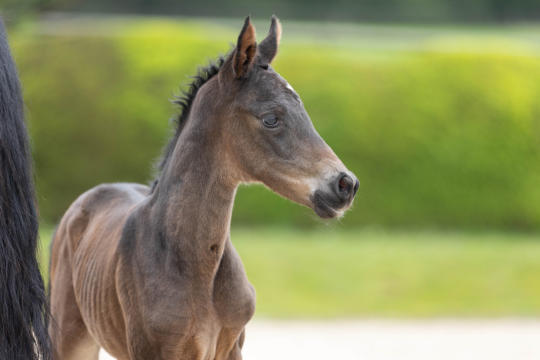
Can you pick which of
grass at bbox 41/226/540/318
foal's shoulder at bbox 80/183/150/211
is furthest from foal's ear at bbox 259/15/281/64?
grass at bbox 41/226/540/318

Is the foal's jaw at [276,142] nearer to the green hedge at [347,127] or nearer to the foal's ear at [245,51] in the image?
the foal's ear at [245,51]

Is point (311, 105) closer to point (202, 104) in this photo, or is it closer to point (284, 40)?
point (284, 40)

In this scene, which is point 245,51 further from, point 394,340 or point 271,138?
point 394,340

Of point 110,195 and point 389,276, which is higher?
point 389,276

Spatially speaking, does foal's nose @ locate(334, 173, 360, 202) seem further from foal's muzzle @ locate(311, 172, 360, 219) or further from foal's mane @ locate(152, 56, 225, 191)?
foal's mane @ locate(152, 56, 225, 191)

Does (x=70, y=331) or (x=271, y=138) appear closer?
(x=271, y=138)

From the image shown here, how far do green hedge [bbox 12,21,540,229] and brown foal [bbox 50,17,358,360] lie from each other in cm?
766

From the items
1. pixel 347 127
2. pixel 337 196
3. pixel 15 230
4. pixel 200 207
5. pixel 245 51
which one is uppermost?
pixel 347 127

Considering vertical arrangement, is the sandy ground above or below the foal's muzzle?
above

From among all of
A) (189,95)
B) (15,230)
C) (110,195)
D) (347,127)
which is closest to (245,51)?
(189,95)

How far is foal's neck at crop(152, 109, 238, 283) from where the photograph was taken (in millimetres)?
2656

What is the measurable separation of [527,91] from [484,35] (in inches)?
118

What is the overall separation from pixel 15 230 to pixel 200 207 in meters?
0.64

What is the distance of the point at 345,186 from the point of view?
2.41 meters
